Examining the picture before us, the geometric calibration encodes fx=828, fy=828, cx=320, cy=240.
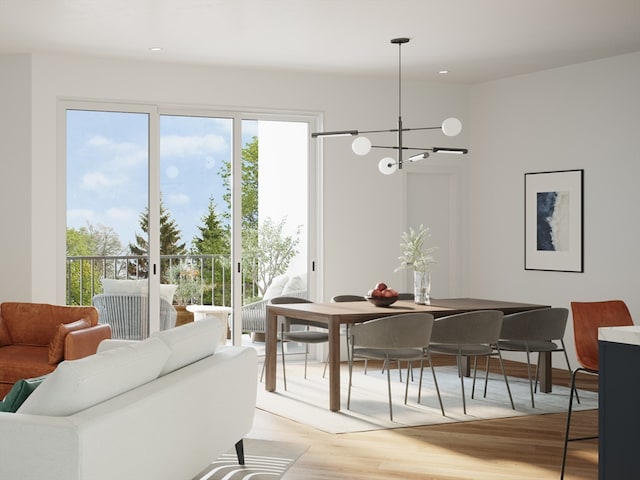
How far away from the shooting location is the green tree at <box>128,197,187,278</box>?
783 cm

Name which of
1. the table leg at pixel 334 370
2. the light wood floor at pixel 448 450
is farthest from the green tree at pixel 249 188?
the light wood floor at pixel 448 450

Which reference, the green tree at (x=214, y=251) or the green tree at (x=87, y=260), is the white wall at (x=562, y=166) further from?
the green tree at (x=87, y=260)

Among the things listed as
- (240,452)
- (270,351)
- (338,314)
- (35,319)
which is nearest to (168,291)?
(270,351)

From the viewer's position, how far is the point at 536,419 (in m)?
5.76

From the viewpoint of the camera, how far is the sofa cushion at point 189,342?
381 centimetres

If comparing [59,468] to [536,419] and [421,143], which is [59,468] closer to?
[536,419]

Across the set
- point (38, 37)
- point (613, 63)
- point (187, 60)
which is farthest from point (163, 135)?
point (613, 63)

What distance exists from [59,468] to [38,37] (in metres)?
4.91

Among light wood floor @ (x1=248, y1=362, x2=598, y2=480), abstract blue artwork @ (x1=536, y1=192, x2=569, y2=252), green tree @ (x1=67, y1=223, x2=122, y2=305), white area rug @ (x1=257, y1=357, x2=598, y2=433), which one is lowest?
light wood floor @ (x1=248, y1=362, x2=598, y2=480)

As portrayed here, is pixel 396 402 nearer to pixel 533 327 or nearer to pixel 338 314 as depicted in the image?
pixel 338 314

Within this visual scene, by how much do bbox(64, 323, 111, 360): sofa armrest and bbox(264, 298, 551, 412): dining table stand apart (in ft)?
4.54

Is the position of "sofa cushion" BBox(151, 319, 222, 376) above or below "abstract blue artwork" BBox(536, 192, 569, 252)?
below

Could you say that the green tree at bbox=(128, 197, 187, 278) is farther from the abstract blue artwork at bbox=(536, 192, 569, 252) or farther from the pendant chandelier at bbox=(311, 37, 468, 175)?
the abstract blue artwork at bbox=(536, 192, 569, 252)

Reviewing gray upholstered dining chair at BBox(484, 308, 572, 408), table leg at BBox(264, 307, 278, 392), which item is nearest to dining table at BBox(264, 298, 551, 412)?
table leg at BBox(264, 307, 278, 392)
